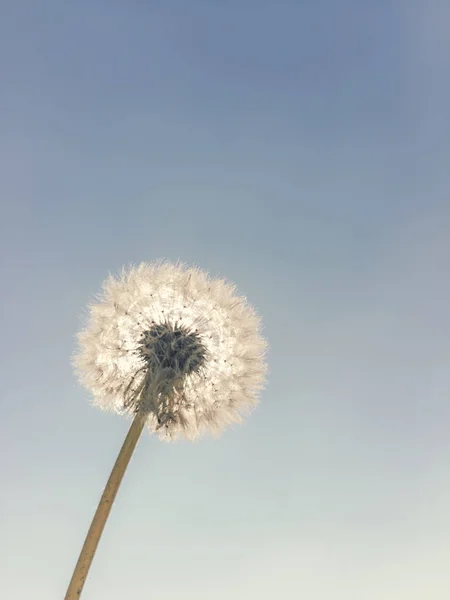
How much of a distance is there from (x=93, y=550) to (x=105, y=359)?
3.64 m

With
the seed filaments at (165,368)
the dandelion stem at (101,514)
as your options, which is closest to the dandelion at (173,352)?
the seed filaments at (165,368)

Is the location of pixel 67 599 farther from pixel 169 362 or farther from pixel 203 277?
pixel 203 277

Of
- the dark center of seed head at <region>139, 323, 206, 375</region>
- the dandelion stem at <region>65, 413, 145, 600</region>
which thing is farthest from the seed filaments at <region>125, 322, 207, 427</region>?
the dandelion stem at <region>65, 413, 145, 600</region>

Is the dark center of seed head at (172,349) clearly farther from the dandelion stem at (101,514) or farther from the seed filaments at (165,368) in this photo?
the dandelion stem at (101,514)

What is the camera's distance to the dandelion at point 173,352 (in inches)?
364

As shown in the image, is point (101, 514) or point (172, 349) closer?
point (101, 514)

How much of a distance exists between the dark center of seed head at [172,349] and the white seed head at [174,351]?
18 millimetres

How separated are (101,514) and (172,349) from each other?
121 inches

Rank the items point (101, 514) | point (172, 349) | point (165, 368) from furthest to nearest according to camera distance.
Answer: point (172, 349) < point (165, 368) < point (101, 514)

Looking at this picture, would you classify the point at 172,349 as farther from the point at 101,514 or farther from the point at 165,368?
the point at 101,514

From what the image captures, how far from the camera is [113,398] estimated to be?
961 cm

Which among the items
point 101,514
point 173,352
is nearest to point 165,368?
point 173,352

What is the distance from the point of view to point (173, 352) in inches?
368

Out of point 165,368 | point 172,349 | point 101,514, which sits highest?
point 172,349
